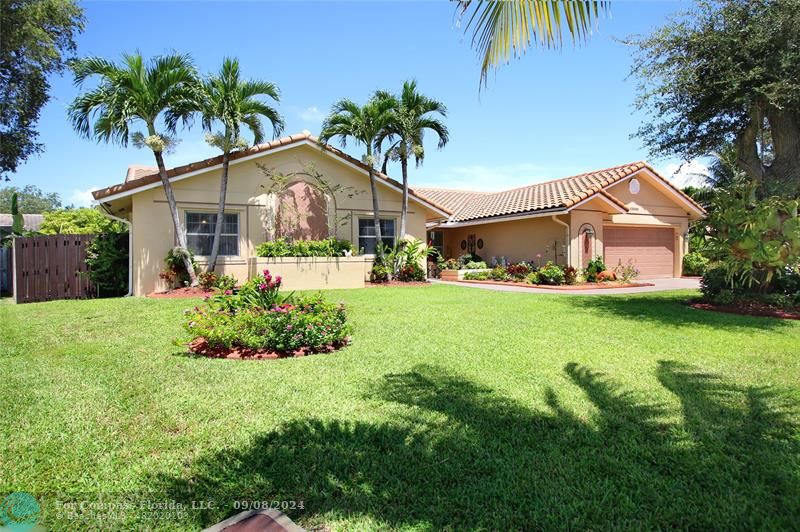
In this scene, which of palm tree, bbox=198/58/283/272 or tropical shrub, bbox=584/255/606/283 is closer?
palm tree, bbox=198/58/283/272

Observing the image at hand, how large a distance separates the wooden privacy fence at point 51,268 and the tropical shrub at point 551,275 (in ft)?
52.8

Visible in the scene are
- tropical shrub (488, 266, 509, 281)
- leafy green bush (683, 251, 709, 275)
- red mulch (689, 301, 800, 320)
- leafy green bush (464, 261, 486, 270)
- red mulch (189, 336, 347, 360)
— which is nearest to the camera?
red mulch (189, 336, 347, 360)

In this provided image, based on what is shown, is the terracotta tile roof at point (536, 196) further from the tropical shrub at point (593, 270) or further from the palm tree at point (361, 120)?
the palm tree at point (361, 120)

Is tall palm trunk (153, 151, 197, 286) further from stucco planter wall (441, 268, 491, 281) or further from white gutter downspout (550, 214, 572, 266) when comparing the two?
white gutter downspout (550, 214, 572, 266)

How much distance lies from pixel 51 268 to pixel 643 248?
81.6 ft

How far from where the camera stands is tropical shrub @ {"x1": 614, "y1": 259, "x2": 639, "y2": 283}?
64.2 ft

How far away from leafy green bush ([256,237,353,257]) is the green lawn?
815 centimetres

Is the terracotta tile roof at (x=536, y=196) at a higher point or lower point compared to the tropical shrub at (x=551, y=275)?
higher

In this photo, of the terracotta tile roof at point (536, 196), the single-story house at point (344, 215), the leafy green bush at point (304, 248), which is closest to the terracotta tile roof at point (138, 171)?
the single-story house at point (344, 215)

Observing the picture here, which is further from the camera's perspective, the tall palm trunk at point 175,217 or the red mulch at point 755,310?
the tall palm trunk at point 175,217

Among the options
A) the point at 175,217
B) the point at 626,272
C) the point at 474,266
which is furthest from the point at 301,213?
the point at 626,272

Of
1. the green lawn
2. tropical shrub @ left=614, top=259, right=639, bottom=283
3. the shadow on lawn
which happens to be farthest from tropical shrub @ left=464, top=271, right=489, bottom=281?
the shadow on lawn

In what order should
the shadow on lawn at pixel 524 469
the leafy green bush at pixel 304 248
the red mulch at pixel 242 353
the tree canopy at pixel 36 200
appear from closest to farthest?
the shadow on lawn at pixel 524 469, the red mulch at pixel 242 353, the leafy green bush at pixel 304 248, the tree canopy at pixel 36 200

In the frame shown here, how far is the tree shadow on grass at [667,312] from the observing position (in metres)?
8.90
